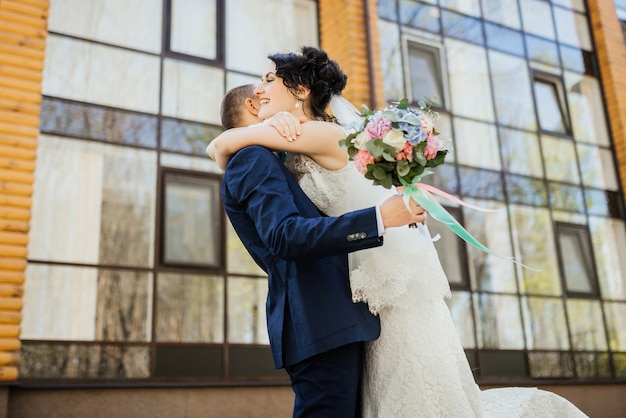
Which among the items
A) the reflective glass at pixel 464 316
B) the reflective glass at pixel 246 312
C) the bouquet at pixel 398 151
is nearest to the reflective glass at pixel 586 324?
the reflective glass at pixel 464 316

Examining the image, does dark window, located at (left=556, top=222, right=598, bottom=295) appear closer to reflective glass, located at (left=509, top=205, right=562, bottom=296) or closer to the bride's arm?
reflective glass, located at (left=509, top=205, right=562, bottom=296)

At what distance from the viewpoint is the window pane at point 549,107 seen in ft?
45.1

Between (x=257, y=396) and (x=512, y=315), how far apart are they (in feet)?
17.1

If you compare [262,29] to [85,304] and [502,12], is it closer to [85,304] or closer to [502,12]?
[85,304]

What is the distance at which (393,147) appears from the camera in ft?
Answer: 7.96

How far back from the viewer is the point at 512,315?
1192 cm

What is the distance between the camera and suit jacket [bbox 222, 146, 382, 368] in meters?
2.29

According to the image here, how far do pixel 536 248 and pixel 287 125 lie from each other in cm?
1096

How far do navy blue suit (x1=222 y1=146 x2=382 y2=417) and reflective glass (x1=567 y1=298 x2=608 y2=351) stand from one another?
11145 mm

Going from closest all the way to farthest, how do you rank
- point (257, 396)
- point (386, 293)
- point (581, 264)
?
point (386, 293)
point (257, 396)
point (581, 264)

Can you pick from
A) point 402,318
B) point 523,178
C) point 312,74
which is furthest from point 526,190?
point 402,318

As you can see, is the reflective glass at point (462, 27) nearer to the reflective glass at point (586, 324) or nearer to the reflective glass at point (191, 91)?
the reflective glass at point (191, 91)

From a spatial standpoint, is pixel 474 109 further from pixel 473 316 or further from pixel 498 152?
pixel 473 316

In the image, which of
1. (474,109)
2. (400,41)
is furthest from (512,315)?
(400,41)
